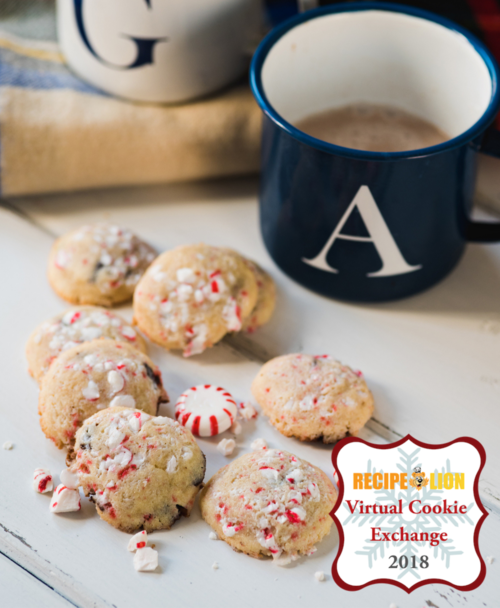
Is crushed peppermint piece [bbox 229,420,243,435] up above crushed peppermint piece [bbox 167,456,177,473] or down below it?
below

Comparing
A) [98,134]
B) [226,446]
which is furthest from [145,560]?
[98,134]

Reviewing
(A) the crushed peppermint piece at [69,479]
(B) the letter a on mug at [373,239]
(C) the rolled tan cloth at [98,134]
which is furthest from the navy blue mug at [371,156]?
(A) the crushed peppermint piece at [69,479]

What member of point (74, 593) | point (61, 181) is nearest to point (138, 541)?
point (74, 593)

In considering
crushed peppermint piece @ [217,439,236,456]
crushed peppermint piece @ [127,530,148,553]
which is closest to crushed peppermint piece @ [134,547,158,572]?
crushed peppermint piece @ [127,530,148,553]

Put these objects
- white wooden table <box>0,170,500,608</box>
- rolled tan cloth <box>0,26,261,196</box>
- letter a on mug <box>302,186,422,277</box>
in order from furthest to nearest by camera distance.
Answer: rolled tan cloth <box>0,26,261,196</box>, letter a on mug <box>302,186,422,277</box>, white wooden table <box>0,170,500,608</box>

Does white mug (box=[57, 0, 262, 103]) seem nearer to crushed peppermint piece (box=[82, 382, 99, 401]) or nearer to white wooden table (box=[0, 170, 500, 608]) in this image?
white wooden table (box=[0, 170, 500, 608])
